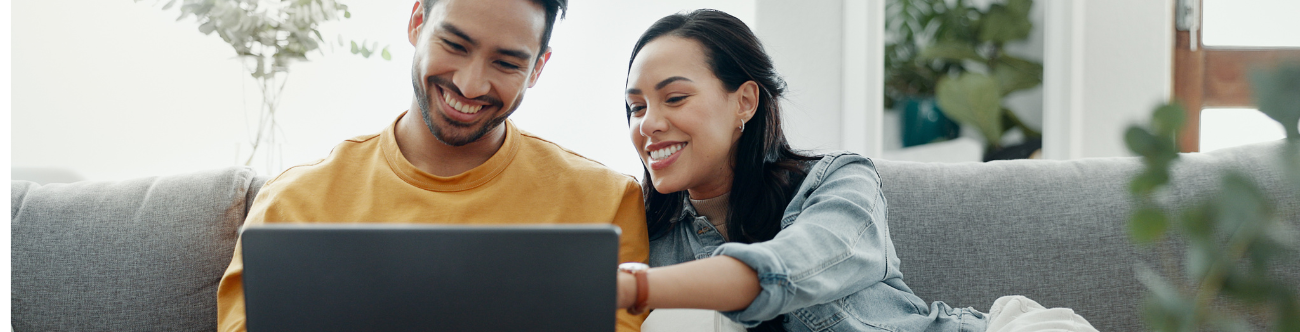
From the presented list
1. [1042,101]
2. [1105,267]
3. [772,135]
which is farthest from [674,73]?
[1042,101]

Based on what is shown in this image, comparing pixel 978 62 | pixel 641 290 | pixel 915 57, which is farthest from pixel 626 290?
pixel 978 62

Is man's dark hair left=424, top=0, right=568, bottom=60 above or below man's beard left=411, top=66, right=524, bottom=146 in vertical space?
above

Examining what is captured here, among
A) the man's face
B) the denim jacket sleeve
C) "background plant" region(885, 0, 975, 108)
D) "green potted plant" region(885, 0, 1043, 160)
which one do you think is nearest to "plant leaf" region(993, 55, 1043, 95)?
"green potted plant" region(885, 0, 1043, 160)

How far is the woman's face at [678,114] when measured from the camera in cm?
128

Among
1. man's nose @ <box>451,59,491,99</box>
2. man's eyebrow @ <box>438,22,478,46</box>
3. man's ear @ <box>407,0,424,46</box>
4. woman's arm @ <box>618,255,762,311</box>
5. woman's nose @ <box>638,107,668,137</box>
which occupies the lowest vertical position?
woman's arm @ <box>618,255,762,311</box>

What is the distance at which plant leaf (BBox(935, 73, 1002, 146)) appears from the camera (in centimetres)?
259

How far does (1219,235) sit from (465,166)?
1.26m

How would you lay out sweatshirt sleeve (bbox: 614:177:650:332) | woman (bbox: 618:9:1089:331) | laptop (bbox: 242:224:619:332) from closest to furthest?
1. laptop (bbox: 242:224:619:332)
2. woman (bbox: 618:9:1089:331)
3. sweatshirt sleeve (bbox: 614:177:650:332)

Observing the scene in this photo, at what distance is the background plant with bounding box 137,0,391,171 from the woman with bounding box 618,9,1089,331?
3.61ft

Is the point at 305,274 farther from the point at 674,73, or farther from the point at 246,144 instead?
the point at 246,144

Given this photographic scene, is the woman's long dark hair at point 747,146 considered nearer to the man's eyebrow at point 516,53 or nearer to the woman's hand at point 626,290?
the man's eyebrow at point 516,53

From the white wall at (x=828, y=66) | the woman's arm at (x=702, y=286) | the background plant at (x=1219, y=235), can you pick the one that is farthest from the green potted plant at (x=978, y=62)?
the background plant at (x=1219, y=235)

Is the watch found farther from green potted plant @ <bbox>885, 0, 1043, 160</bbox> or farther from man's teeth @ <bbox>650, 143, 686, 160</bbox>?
green potted plant @ <bbox>885, 0, 1043, 160</bbox>

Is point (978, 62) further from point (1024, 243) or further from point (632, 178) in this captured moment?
point (632, 178)
